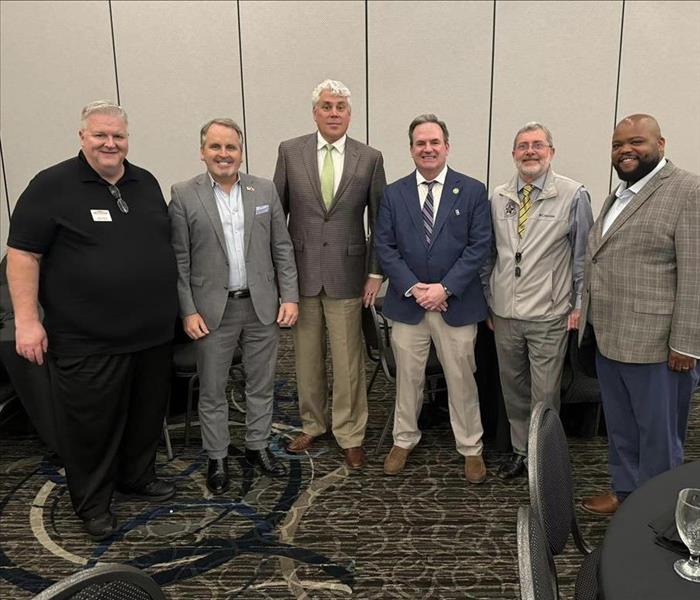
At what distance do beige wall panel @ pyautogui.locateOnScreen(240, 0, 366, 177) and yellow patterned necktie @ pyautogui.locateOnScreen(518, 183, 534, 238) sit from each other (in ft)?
10.2

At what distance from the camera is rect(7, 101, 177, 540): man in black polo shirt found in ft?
7.93

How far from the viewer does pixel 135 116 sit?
5.64 metres

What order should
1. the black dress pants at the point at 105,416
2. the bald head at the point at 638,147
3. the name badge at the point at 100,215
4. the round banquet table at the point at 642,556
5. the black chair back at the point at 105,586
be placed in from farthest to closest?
the black dress pants at the point at 105,416
the name badge at the point at 100,215
the bald head at the point at 638,147
the round banquet table at the point at 642,556
the black chair back at the point at 105,586

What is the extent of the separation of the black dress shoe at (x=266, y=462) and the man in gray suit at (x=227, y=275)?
0.02 metres

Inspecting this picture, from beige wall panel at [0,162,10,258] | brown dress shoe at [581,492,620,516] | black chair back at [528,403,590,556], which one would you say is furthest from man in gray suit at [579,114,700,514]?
beige wall panel at [0,162,10,258]

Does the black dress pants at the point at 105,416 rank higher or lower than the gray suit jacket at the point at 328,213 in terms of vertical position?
lower

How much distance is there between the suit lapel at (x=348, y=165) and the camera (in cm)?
301

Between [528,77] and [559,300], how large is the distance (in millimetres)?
3355

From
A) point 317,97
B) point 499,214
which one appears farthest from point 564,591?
point 317,97

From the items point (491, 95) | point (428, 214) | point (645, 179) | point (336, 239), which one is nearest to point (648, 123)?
point (645, 179)

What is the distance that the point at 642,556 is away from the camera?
1.37m

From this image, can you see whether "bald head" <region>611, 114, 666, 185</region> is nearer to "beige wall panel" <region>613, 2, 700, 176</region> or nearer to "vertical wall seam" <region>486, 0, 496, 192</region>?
"vertical wall seam" <region>486, 0, 496, 192</region>

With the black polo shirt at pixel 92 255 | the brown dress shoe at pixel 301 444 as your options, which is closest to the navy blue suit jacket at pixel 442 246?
the brown dress shoe at pixel 301 444

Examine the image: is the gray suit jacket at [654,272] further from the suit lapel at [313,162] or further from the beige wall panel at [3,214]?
the beige wall panel at [3,214]
